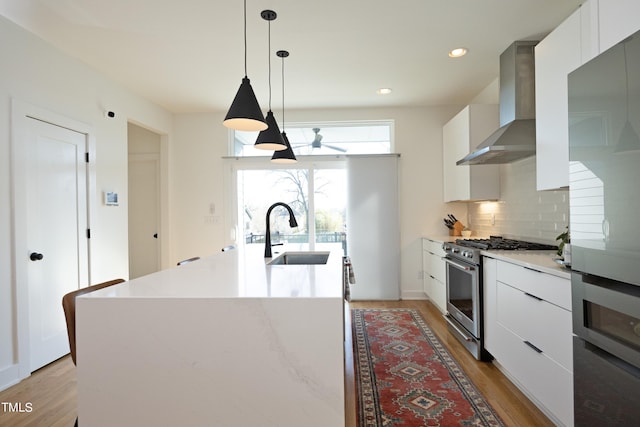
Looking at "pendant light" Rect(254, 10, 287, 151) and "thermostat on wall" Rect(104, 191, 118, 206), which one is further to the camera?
"thermostat on wall" Rect(104, 191, 118, 206)

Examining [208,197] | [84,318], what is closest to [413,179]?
[208,197]

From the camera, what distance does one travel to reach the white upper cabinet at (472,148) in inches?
140

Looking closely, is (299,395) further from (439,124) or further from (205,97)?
(439,124)

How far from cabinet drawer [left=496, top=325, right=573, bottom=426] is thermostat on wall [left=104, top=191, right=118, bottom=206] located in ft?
12.5

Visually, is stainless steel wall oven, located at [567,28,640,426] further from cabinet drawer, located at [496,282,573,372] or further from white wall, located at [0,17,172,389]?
white wall, located at [0,17,172,389]

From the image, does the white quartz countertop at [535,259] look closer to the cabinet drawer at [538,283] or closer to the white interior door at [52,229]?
the cabinet drawer at [538,283]

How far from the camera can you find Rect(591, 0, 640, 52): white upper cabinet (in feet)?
4.08

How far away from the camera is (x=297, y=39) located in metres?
2.87

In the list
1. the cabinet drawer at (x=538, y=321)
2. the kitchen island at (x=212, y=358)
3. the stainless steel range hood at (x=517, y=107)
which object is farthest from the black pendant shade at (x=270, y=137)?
the cabinet drawer at (x=538, y=321)

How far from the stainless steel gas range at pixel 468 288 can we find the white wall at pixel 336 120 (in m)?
1.23

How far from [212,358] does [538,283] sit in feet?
5.92

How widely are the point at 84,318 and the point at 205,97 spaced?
11.9ft

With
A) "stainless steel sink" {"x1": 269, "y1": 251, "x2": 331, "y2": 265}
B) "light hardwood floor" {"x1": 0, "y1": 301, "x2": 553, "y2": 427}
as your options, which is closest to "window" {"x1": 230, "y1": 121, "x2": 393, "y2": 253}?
"stainless steel sink" {"x1": 269, "y1": 251, "x2": 331, "y2": 265}

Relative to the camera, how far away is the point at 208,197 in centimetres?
490
